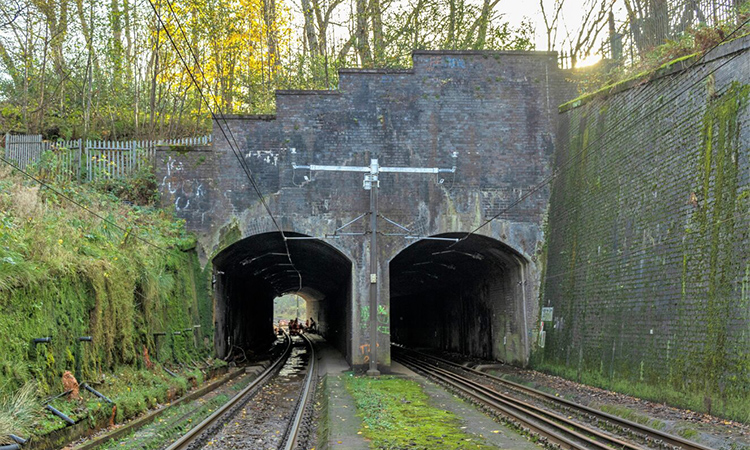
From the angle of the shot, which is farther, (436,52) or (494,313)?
(494,313)

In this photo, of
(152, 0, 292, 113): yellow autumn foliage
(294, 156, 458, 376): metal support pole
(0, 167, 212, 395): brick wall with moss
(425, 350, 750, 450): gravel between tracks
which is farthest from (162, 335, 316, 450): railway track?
(152, 0, 292, 113): yellow autumn foliage

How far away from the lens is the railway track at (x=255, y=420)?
9289 millimetres

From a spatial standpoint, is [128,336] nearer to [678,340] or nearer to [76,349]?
[76,349]

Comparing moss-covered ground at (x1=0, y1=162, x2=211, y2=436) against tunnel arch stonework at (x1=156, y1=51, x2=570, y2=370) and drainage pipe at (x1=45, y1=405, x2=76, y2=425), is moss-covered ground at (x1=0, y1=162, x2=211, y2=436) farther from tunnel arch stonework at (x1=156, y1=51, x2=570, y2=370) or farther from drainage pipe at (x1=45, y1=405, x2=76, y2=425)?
tunnel arch stonework at (x1=156, y1=51, x2=570, y2=370)

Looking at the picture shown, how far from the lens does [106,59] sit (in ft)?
80.6

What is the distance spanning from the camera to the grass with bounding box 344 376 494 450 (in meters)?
8.41

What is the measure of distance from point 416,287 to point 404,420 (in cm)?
2335

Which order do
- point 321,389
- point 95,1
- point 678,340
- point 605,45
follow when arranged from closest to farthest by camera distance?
point 678,340 < point 321,389 < point 605,45 < point 95,1

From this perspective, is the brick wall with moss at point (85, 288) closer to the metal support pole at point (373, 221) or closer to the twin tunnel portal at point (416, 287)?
the twin tunnel portal at point (416, 287)

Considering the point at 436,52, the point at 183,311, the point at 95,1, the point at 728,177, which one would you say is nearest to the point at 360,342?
the point at 183,311

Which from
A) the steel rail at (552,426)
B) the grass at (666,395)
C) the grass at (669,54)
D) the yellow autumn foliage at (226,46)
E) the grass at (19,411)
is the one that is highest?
the yellow autumn foliage at (226,46)

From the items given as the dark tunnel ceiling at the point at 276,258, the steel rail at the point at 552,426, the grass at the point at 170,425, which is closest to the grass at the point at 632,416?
the steel rail at the point at 552,426

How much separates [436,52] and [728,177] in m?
10.4

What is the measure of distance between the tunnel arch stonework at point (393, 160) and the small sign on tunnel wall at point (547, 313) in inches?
24.7
